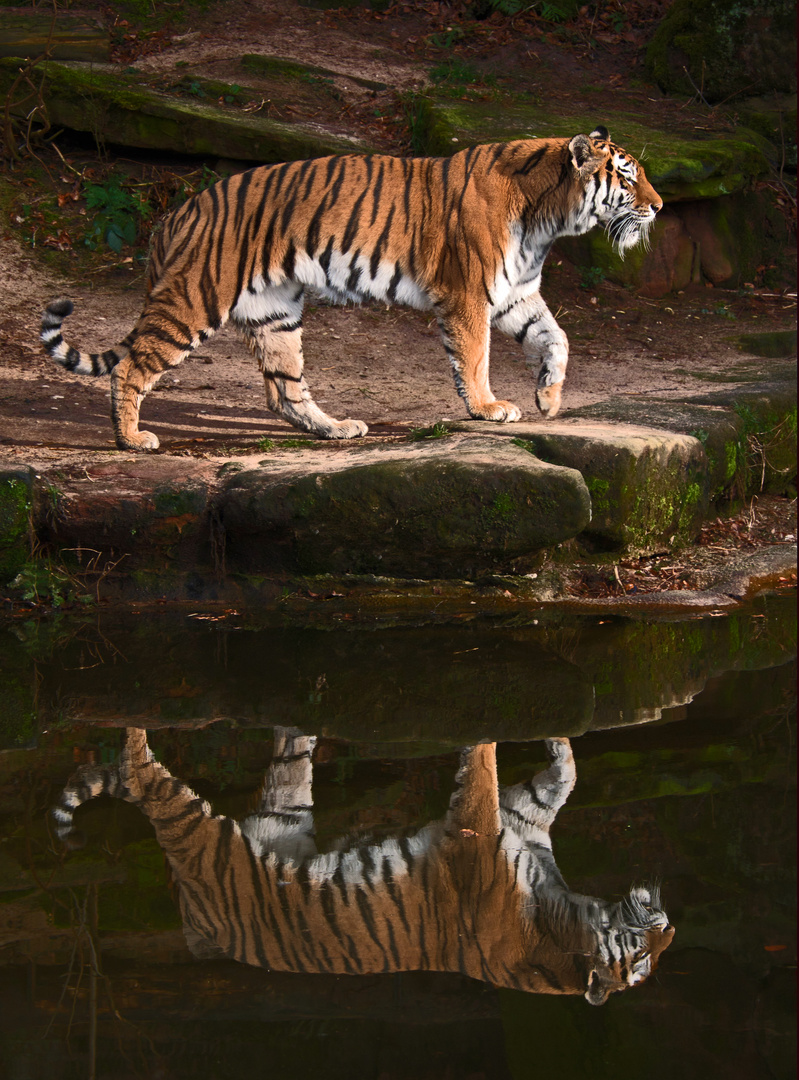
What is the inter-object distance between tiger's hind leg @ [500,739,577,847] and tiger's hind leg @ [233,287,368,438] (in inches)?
122

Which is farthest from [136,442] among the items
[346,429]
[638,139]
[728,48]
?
[728,48]

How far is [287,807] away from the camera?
9.43ft

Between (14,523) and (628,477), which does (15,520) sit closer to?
(14,523)

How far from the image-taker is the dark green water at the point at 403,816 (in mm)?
2012

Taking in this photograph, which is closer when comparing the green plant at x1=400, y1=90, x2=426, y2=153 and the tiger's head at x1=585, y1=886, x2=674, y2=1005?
the tiger's head at x1=585, y1=886, x2=674, y2=1005

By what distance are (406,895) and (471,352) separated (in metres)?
3.46

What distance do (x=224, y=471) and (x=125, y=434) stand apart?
2.39ft

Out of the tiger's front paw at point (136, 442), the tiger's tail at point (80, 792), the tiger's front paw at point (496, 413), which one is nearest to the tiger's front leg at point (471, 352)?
the tiger's front paw at point (496, 413)

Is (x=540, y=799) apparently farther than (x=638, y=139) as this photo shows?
No

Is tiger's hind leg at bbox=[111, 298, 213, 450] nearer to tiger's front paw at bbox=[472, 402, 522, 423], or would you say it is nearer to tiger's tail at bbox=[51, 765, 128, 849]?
tiger's front paw at bbox=[472, 402, 522, 423]

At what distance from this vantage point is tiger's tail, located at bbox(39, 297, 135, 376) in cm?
523

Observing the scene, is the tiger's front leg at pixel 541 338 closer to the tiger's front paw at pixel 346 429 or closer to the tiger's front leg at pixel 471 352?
the tiger's front leg at pixel 471 352

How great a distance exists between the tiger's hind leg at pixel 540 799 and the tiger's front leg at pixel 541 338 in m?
3.05

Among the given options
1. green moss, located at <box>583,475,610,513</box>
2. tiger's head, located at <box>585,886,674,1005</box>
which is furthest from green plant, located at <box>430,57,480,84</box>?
tiger's head, located at <box>585,886,674,1005</box>
